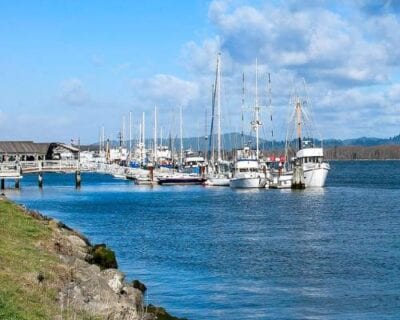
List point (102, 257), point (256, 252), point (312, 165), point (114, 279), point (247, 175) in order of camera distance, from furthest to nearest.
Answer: point (247, 175) < point (312, 165) < point (256, 252) < point (102, 257) < point (114, 279)

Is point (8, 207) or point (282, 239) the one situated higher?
point (8, 207)

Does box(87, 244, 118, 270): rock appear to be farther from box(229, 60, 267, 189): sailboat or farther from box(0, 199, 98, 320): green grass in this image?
box(229, 60, 267, 189): sailboat

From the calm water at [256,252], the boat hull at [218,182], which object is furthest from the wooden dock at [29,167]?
the boat hull at [218,182]

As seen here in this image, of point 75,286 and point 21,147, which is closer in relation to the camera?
point 75,286

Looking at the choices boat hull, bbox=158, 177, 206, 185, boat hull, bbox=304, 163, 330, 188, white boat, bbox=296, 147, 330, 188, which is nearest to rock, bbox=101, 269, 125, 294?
white boat, bbox=296, 147, 330, 188

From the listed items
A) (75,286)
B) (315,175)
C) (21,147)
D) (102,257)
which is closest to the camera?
(75,286)

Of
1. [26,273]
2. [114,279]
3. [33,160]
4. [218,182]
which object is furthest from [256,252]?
[33,160]

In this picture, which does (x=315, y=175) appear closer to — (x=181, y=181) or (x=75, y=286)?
(x=181, y=181)

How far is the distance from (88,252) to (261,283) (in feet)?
23.5

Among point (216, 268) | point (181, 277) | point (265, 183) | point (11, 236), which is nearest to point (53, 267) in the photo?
point (11, 236)

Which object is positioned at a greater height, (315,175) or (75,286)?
(315,175)

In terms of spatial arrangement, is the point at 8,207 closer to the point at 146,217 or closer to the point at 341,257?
the point at 341,257

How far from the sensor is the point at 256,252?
139 ft

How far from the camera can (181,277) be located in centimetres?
3372
